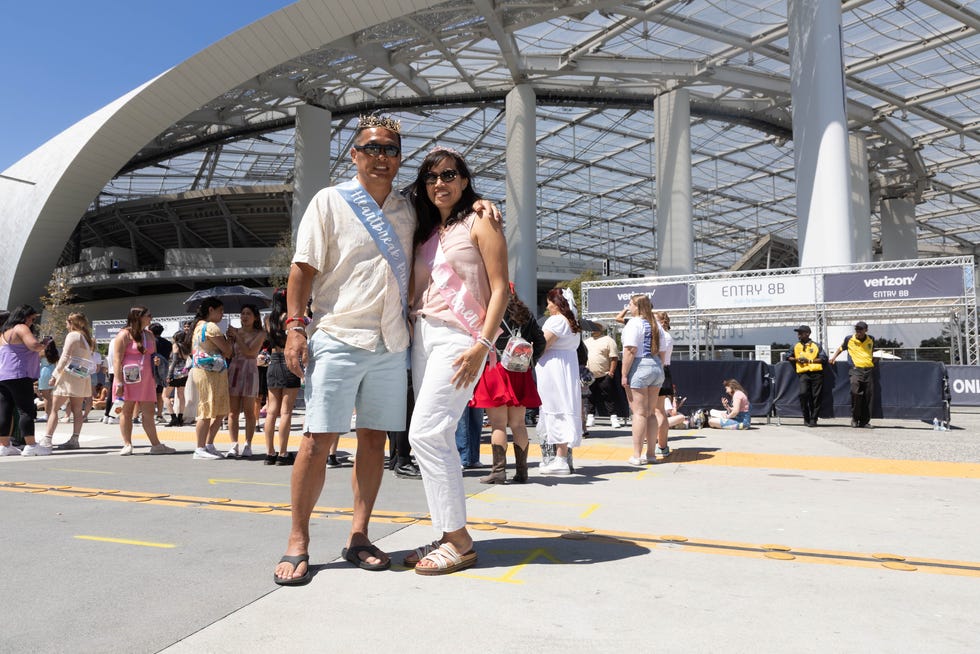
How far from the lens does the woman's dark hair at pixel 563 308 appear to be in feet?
19.0

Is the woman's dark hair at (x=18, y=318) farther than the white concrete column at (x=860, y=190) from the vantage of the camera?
No

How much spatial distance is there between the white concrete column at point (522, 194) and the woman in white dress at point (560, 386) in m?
21.0

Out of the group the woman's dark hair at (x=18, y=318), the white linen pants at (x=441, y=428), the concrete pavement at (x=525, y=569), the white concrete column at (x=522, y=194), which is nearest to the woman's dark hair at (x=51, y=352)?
the woman's dark hair at (x=18, y=318)

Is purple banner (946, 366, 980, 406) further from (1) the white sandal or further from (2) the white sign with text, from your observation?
(1) the white sandal

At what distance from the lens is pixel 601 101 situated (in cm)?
2977

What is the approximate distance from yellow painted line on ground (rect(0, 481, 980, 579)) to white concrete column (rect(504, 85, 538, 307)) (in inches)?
910

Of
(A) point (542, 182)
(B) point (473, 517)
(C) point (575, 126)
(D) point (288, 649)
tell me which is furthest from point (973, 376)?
(A) point (542, 182)

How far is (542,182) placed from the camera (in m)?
43.2

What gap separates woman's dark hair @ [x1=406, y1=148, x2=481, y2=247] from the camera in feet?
9.14

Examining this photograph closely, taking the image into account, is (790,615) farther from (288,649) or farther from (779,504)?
(779,504)

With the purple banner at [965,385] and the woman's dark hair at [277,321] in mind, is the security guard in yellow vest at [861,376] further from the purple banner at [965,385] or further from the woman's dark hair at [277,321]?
the woman's dark hair at [277,321]

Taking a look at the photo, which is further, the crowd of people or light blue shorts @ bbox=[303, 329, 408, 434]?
the crowd of people

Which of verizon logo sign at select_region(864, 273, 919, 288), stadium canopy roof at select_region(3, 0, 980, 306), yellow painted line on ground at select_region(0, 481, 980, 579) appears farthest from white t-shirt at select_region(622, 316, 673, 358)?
stadium canopy roof at select_region(3, 0, 980, 306)

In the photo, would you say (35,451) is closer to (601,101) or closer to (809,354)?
(809,354)
